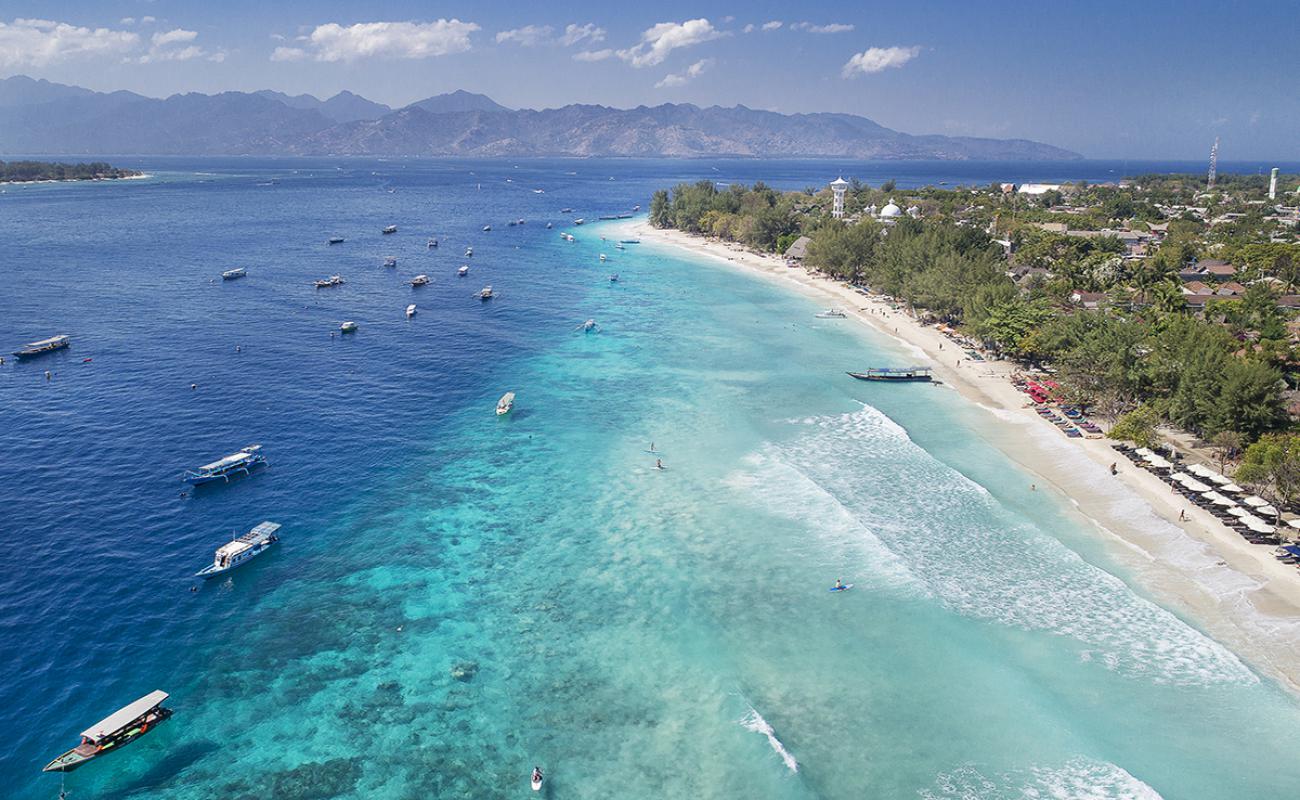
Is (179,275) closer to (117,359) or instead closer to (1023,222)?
(117,359)

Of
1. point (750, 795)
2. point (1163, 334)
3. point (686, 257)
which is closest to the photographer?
point (750, 795)

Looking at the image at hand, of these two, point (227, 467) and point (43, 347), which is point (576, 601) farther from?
point (43, 347)

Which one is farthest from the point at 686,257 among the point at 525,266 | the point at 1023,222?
the point at 1023,222

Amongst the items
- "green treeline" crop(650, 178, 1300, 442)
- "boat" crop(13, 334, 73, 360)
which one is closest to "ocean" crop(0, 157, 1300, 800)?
"boat" crop(13, 334, 73, 360)

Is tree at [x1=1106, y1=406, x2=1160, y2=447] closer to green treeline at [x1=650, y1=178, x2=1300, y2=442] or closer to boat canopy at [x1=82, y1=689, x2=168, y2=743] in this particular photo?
green treeline at [x1=650, y1=178, x2=1300, y2=442]

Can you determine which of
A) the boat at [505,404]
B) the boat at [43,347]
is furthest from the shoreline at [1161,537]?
the boat at [43,347]

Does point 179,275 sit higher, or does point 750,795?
point 179,275

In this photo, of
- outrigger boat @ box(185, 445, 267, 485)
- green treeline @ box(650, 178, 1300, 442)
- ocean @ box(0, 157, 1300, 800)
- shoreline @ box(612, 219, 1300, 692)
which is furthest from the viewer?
green treeline @ box(650, 178, 1300, 442)
